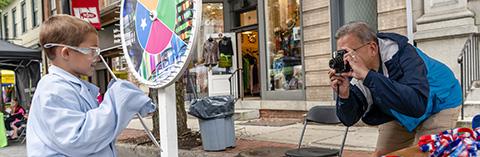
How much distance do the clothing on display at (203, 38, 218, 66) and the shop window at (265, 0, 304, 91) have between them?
212cm

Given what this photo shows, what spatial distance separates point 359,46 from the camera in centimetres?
224

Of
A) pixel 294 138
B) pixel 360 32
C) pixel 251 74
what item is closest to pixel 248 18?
pixel 251 74

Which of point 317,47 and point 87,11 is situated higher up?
point 87,11

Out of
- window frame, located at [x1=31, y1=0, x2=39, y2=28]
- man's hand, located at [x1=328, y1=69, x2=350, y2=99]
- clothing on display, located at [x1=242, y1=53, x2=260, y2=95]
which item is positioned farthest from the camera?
window frame, located at [x1=31, y1=0, x2=39, y2=28]

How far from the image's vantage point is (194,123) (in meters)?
10.9

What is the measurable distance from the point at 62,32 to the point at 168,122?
142 centimetres

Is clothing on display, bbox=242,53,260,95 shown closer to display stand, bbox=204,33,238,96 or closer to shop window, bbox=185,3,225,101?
display stand, bbox=204,33,238,96

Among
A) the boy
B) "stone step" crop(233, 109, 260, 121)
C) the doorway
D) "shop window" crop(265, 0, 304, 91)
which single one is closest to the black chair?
the boy

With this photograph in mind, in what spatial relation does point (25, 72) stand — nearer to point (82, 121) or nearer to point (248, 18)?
point (248, 18)

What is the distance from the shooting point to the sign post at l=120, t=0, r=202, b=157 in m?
2.75

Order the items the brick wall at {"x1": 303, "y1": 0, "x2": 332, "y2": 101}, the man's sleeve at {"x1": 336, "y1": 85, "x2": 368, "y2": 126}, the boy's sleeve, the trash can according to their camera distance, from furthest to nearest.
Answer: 1. the brick wall at {"x1": 303, "y1": 0, "x2": 332, "y2": 101}
2. the trash can
3. the man's sleeve at {"x1": 336, "y1": 85, "x2": 368, "y2": 126}
4. the boy's sleeve

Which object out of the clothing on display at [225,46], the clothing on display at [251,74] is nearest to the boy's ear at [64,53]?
the clothing on display at [225,46]

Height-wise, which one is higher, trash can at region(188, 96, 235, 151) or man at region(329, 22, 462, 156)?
man at region(329, 22, 462, 156)

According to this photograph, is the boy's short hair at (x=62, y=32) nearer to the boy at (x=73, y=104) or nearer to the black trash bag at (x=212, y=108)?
the boy at (x=73, y=104)
